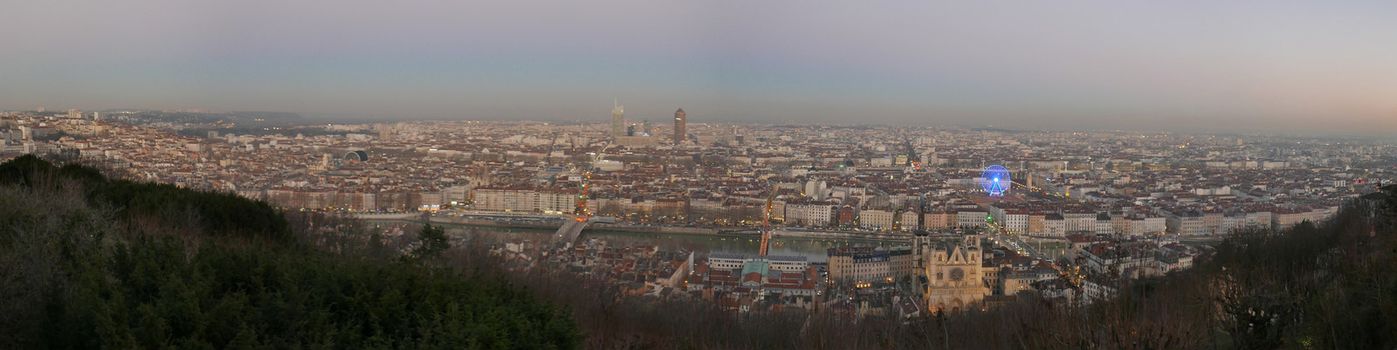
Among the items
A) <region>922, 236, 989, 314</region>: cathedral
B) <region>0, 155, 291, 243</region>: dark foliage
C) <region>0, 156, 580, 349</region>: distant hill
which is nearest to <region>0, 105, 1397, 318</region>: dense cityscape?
<region>922, 236, 989, 314</region>: cathedral

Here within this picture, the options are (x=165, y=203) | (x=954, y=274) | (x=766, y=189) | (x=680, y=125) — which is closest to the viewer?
(x=165, y=203)

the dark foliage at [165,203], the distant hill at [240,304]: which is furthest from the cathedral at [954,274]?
the distant hill at [240,304]

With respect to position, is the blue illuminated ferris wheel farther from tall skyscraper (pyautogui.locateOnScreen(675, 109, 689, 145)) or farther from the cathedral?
the cathedral

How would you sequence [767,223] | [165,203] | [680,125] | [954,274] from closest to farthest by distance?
1. [165,203]
2. [954,274]
3. [767,223]
4. [680,125]

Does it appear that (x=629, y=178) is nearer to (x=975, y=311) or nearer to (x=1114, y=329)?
(x=975, y=311)

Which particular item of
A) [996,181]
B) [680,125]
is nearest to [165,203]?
[680,125]

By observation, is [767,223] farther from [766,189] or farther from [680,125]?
[680,125]

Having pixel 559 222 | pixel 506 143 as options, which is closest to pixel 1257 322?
pixel 559 222
